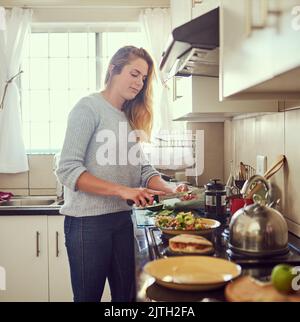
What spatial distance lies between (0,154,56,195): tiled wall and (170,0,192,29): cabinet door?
119cm

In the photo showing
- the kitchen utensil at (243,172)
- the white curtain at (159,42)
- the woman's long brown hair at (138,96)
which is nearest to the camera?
the woman's long brown hair at (138,96)

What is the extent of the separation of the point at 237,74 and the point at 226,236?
0.56m

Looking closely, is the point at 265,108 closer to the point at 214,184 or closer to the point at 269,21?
the point at 214,184

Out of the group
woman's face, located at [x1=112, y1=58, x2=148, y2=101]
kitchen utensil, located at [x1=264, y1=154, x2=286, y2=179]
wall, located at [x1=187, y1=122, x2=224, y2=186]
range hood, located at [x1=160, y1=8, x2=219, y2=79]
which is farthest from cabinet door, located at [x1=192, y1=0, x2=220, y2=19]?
wall, located at [x1=187, y1=122, x2=224, y2=186]

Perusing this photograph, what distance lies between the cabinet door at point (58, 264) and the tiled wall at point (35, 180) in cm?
56

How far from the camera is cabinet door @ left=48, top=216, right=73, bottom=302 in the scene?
2.41m

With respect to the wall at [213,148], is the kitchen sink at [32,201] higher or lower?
lower

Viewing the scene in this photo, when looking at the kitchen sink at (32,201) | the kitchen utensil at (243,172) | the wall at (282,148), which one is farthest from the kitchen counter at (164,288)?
the kitchen sink at (32,201)

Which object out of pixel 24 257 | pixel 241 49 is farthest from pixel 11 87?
pixel 241 49

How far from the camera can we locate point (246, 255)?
121 centimetres

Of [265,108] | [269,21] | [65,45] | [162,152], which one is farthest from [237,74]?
[65,45]

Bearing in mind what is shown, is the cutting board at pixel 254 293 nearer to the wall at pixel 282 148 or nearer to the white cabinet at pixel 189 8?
the wall at pixel 282 148

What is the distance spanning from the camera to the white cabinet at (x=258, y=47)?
2.50 feet

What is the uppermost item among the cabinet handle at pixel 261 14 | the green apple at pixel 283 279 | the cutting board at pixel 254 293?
the cabinet handle at pixel 261 14
